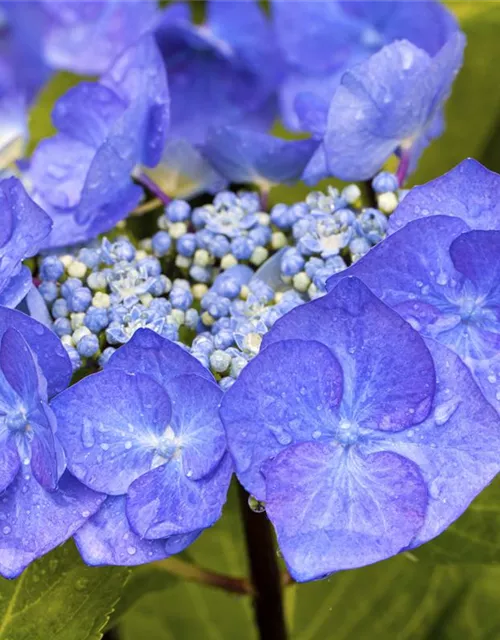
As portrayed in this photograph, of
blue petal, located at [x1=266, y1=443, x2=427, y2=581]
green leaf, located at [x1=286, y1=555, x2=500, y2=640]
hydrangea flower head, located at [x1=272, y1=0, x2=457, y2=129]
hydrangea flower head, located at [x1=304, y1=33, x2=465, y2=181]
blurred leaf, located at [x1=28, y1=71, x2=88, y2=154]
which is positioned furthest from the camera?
blurred leaf, located at [x1=28, y1=71, x2=88, y2=154]

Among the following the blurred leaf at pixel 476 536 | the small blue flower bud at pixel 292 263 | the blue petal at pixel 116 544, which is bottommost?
the blurred leaf at pixel 476 536

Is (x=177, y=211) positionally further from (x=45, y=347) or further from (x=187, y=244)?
(x=45, y=347)

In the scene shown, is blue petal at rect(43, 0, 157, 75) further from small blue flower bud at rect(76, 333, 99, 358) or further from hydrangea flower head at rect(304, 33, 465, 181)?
small blue flower bud at rect(76, 333, 99, 358)

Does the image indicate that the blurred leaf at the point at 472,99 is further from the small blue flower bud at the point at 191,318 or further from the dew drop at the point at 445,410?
the dew drop at the point at 445,410

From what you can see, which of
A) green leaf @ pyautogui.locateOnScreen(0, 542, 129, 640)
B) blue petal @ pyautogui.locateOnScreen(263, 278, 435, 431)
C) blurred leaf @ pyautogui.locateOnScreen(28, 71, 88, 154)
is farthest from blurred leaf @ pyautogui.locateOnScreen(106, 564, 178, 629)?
blurred leaf @ pyautogui.locateOnScreen(28, 71, 88, 154)

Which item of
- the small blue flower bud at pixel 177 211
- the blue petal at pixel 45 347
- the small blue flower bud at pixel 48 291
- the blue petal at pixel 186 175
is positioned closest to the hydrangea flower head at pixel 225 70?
the blue petal at pixel 186 175

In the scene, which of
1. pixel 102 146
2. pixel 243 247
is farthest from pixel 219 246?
pixel 102 146
